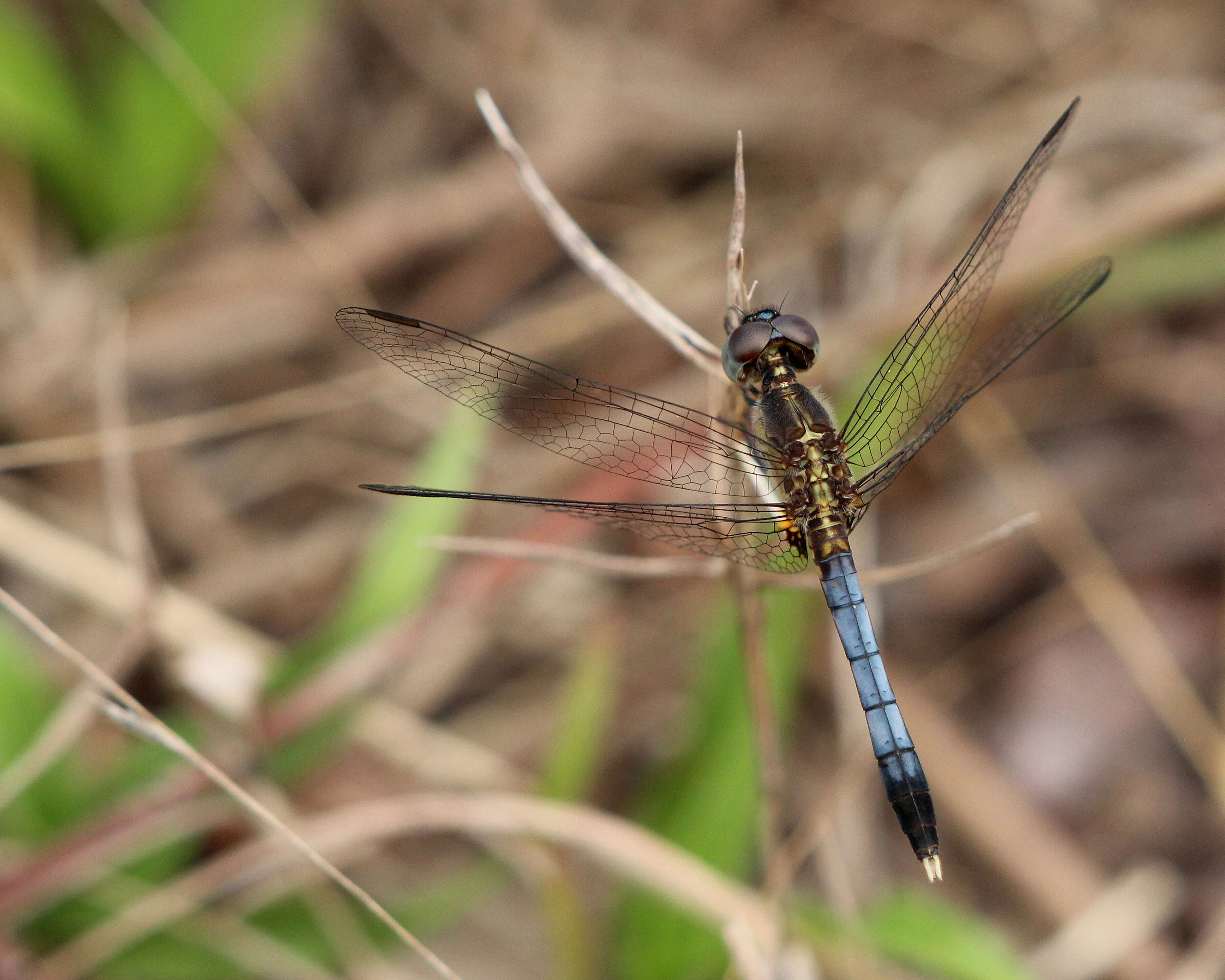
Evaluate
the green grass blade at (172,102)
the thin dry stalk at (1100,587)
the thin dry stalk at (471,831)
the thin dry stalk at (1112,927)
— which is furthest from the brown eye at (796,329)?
the green grass blade at (172,102)

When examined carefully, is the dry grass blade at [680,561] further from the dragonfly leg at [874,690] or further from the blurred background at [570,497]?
the blurred background at [570,497]

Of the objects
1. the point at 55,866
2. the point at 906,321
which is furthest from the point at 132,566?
the point at 906,321

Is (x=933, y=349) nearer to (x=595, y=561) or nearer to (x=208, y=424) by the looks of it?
(x=595, y=561)

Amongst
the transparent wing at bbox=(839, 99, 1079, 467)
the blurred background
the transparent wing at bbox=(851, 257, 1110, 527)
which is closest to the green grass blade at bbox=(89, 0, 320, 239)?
the blurred background

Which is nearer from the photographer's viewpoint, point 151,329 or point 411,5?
point 151,329

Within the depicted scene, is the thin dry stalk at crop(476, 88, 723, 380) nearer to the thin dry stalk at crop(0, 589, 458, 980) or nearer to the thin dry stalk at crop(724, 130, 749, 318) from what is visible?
the thin dry stalk at crop(724, 130, 749, 318)

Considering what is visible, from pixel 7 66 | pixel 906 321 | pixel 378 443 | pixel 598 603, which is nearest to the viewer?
pixel 906 321

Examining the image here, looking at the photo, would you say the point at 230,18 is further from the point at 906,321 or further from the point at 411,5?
the point at 906,321
